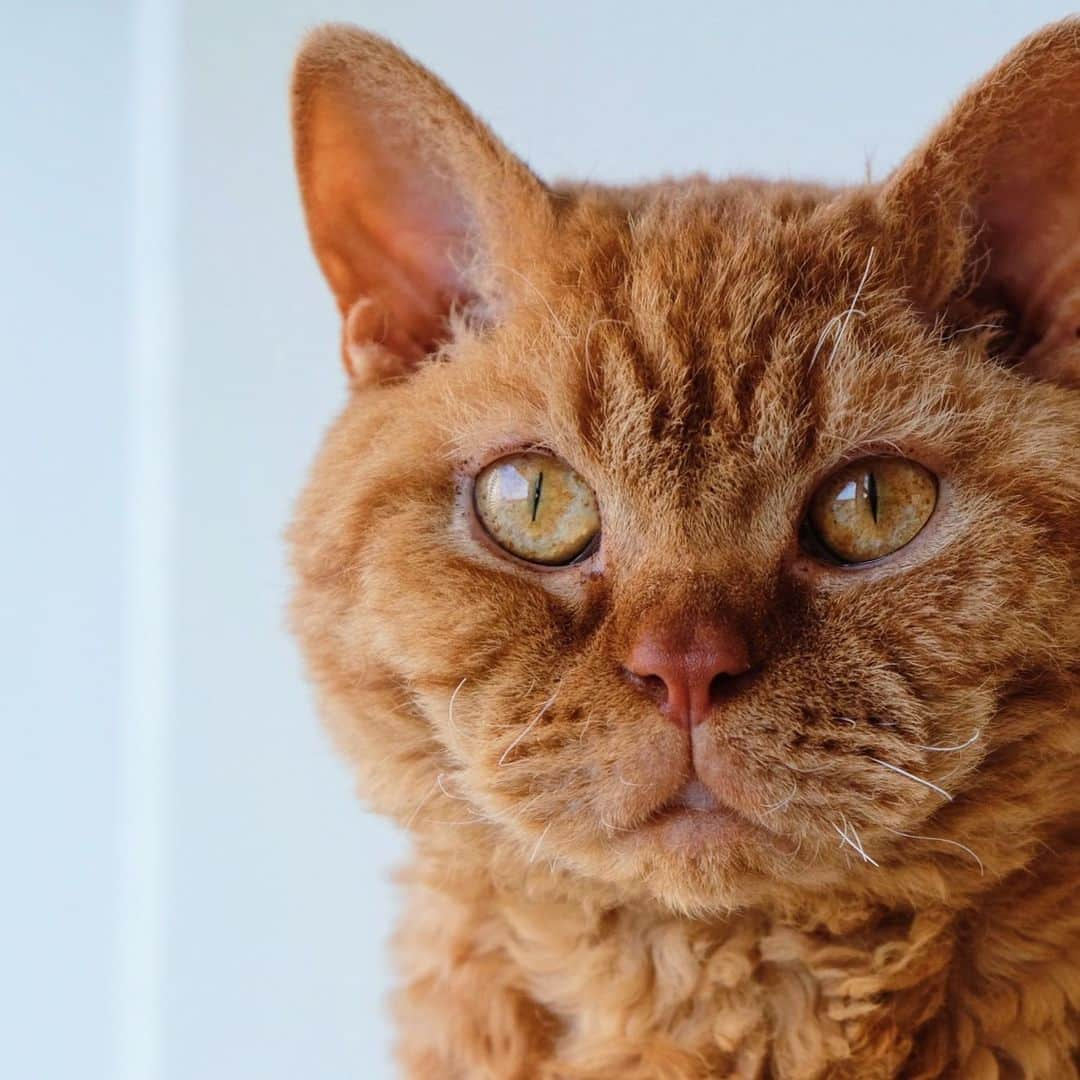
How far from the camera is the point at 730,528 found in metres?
0.99

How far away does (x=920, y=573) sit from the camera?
97cm

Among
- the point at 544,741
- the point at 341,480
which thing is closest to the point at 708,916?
the point at 544,741

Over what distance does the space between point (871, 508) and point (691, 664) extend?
0.21 metres

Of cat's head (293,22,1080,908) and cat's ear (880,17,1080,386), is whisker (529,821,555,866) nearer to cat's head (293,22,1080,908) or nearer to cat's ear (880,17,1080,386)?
cat's head (293,22,1080,908)

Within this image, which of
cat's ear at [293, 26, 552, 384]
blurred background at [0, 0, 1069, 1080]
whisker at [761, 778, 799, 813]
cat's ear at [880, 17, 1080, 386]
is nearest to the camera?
whisker at [761, 778, 799, 813]

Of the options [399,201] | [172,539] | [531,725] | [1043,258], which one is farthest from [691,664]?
[172,539]

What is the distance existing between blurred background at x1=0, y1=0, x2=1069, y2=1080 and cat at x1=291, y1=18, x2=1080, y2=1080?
0.79 m

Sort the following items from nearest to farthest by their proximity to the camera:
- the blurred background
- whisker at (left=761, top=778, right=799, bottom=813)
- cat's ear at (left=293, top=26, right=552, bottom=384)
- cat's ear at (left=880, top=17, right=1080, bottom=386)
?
whisker at (left=761, top=778, right=799, bottom=813), cat's ear at (left=880, top=17, right=1080, bottom=386), cat's ear at (left=293, top=26, right=552, bottom=384), the blurred background

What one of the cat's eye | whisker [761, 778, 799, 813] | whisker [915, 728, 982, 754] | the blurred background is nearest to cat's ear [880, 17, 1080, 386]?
the cat's eye

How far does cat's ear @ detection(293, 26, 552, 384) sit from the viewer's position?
116 cm

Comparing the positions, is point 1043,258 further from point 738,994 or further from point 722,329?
point 738,994

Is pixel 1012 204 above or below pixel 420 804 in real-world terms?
above

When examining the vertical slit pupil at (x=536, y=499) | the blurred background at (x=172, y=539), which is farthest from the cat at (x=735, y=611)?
the blurred background at (x=172, y=539)

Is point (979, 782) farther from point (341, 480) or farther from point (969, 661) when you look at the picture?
point (341, 480)
